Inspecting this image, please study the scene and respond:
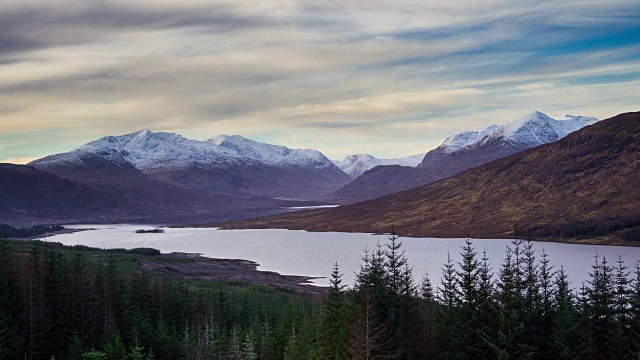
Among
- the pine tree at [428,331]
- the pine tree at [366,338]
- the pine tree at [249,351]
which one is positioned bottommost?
the pine tree at [249,351]

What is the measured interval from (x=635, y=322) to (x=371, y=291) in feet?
66.8

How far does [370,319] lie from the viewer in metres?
42.9

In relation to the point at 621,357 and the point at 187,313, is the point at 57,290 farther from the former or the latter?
the point at 621,357

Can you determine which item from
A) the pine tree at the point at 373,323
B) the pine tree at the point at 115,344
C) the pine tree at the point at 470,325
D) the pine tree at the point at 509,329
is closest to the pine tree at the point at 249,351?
the pine tree at the point at 115,344

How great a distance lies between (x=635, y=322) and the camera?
48.7m

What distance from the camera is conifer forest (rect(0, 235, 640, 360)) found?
4525 cm

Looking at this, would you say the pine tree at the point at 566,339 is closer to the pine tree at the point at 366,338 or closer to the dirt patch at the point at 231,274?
the pine tree at the point at 366,338

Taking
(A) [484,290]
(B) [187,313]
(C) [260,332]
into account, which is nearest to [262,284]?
(B) [187,313]

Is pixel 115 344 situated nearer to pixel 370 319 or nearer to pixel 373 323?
pixel 370 319

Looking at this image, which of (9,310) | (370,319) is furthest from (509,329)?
(9,310)

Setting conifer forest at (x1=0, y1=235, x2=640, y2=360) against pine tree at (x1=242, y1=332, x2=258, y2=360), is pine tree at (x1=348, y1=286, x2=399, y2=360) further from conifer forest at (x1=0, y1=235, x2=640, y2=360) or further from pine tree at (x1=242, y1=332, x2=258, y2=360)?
pine tree at (x1=242, y1=332, x2=258, y2=360)

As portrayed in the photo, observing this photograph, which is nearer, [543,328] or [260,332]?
[543,328]

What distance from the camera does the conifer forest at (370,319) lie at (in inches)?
1781

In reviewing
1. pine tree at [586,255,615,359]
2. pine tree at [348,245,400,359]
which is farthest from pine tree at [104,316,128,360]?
pine tree at [586,255,615,359]
